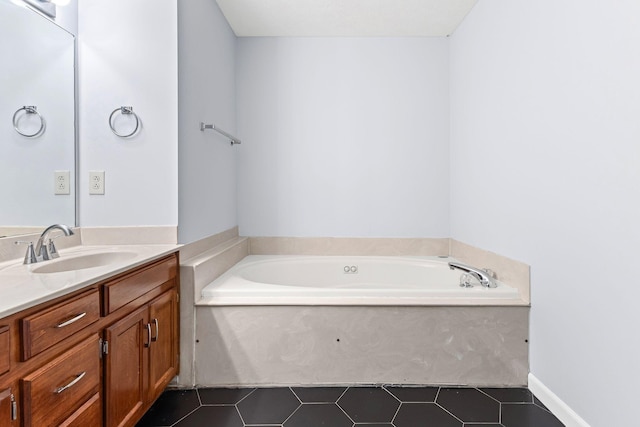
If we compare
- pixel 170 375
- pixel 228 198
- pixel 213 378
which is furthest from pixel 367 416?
pixel 228 198

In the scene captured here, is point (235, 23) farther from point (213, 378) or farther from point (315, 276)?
point (213, 378)

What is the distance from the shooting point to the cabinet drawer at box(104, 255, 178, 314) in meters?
1.24

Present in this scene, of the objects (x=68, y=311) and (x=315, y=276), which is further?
(x=315, y=276)

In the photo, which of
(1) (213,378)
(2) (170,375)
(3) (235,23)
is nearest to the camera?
(2) (170,375)

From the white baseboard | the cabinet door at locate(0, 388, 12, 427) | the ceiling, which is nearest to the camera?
the cabinet door at locate(0, 388, 12, 427)

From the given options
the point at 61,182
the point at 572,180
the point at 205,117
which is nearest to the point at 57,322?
the point at 61,182

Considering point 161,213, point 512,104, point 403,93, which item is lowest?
point 161,213

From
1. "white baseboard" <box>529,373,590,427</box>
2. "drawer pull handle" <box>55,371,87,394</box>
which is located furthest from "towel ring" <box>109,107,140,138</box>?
"white baseboard" <box>529,373,590,427</box>

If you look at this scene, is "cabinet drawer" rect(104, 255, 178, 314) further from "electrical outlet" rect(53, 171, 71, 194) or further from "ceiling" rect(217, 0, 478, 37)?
"ceiling" rect(217, 0, 478, 37)

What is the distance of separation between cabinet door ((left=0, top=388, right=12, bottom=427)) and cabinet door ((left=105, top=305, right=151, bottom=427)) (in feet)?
1.29

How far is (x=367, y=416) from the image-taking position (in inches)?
62.7

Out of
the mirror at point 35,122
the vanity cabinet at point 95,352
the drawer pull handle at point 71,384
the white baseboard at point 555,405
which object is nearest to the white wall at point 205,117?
the vanity cabinet at point 95,352

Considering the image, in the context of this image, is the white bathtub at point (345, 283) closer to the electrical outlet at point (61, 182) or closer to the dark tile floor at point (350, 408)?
the dark tile floor at point (350, 408)

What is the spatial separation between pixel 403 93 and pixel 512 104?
1036mm
